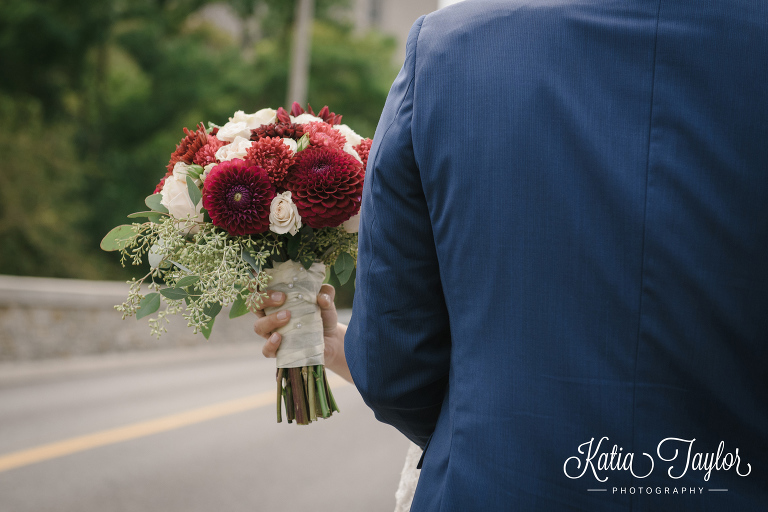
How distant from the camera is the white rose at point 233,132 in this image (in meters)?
1.96

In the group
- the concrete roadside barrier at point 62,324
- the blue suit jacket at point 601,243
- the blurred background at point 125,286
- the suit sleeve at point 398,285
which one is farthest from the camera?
the concrete roadside barrier at point 62,324

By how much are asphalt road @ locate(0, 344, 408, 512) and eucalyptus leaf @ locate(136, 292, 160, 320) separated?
2.67 metres

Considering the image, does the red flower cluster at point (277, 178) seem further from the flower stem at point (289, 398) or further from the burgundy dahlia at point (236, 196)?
the flower stem at point (289, 398)

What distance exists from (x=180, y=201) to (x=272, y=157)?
29 centimetres

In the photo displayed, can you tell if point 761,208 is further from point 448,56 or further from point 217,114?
point 217,114

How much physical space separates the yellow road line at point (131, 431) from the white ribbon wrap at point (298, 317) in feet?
12.7

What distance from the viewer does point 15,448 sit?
5.10 metres

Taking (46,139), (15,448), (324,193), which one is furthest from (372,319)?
(46,139)

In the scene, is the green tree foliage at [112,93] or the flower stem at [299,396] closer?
the flower stem at [299,396]

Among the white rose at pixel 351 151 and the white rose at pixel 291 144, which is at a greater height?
the white rose at pixel 291 144

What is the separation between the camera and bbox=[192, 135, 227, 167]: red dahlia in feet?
6.27

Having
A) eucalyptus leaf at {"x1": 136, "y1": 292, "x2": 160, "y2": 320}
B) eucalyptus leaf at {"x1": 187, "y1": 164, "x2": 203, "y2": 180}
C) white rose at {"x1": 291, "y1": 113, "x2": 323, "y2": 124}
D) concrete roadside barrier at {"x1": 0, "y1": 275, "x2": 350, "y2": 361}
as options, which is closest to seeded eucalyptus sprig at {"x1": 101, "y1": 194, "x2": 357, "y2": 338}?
eucalyptus leaf at {"x1": 136, "y1": 292, "x2": 160, "y2": 320}

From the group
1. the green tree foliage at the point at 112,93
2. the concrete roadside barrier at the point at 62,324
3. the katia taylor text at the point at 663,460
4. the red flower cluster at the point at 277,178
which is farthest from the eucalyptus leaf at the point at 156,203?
the green tree foliage at the point at 112,93

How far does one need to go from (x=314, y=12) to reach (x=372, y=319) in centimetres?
2457
